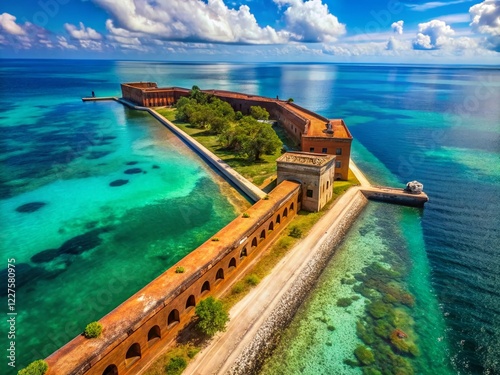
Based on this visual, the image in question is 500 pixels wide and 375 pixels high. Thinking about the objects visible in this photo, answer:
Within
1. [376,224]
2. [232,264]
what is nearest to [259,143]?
[376,224]

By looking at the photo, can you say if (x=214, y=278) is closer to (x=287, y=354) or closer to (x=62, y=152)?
(x=287, y=354)

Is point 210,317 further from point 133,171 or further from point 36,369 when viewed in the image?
point 133,171

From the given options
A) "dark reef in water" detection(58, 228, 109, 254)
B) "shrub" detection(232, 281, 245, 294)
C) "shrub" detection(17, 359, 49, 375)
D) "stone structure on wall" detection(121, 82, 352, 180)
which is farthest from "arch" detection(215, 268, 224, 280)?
"stone structure on wall" detection(121, 82, 352, 180)

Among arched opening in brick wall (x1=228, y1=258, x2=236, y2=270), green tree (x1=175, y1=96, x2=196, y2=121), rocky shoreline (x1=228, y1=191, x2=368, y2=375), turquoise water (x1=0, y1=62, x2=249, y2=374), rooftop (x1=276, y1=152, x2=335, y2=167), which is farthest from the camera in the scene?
green tree (x1=175, y1=96, x2=196, y2=121)

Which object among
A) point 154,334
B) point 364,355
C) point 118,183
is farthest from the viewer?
point 118,183

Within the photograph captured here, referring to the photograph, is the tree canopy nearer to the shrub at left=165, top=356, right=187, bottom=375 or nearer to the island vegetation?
the island vegetation

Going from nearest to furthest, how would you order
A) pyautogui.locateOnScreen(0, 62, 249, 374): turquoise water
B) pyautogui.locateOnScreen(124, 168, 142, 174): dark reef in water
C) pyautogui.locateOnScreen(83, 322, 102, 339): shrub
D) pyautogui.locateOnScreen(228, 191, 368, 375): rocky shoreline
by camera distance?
pyautogui.locateOnScreen(83, 322, 102, 339): shrub < pyautogui.locateOnScreen(228, 191, 368, 375): rocky shoreline < pyautogui.locateOnScreen(0, 62, 249, 374): turquoise water < pyautogui.locateOnScreen(124, 168, 142, 174): dark reef in water

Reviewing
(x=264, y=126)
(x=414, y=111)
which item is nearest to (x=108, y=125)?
(x=264, y=126)
